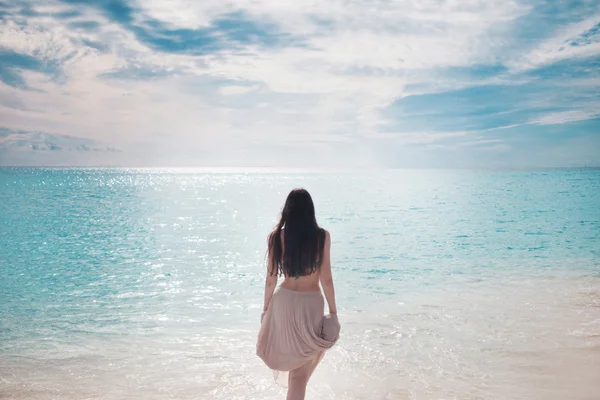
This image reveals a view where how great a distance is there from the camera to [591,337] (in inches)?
310

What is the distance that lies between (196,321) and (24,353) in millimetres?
3183

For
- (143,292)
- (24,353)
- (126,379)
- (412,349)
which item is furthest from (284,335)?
(143,292)

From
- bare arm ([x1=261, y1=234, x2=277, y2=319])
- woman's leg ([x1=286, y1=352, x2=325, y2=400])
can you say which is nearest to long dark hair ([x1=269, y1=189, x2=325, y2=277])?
bare arm ([x1=261, y1=234, x2=277, y2=319])

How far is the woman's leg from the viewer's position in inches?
162

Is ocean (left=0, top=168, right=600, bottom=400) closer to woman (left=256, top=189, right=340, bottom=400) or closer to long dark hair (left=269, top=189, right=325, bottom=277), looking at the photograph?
woman (left=256, top=189, right=340, bottom=400)

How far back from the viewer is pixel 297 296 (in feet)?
13.1

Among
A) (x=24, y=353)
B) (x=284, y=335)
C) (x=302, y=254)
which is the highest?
(x=302, y=254)

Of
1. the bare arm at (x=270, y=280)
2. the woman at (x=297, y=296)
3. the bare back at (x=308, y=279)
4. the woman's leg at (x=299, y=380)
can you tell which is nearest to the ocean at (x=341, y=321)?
the woman's leg at (x=299, y=380)

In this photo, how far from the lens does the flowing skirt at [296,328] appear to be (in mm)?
3963

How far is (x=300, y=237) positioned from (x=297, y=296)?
1.80 feet

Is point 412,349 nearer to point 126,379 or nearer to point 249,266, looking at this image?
point 126,379

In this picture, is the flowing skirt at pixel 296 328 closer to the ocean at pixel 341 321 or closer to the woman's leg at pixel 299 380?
the woman's leg at pixel 299 380

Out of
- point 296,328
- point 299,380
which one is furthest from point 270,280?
point 299,380

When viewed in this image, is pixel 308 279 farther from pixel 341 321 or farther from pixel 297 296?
pixel 341 321
